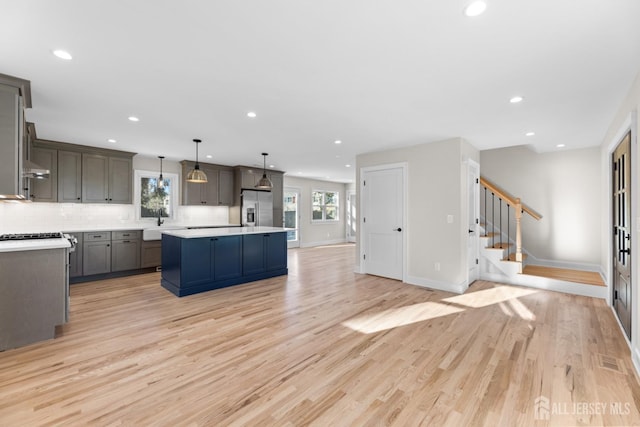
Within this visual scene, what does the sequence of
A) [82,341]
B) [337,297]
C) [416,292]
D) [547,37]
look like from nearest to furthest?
1. [547,37]
2. [82,341]
3. [337,297]
4. [416,292]

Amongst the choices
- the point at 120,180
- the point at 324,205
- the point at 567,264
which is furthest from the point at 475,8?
the point at 324,205

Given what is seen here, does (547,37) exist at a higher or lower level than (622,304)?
higher

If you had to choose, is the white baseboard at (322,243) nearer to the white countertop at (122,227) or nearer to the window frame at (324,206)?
the window frame at (324,206)

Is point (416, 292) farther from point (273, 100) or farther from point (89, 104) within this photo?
point (89, 104)

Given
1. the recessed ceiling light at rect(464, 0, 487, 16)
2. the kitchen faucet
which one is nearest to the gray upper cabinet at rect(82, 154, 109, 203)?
the kitchen faucet

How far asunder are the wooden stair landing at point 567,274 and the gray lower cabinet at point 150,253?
6.93 meters

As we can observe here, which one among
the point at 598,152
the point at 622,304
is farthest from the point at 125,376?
the point at 598,152

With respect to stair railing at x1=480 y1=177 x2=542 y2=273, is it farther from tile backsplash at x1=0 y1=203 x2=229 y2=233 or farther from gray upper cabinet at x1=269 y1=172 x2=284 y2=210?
tile backsplash at x1=0 y1=203 x2=229 y2=233

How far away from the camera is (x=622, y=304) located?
3.02 metres

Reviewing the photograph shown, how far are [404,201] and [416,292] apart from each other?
5.05 ft

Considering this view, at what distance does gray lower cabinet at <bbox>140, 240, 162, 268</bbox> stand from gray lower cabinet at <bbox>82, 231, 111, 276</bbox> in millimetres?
542

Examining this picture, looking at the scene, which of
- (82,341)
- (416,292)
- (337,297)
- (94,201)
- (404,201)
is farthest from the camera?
(94,201)

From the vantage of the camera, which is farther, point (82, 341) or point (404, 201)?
point (404, 201)

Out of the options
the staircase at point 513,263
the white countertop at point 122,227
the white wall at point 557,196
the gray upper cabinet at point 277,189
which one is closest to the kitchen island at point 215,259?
the white countertop at point 122,227
